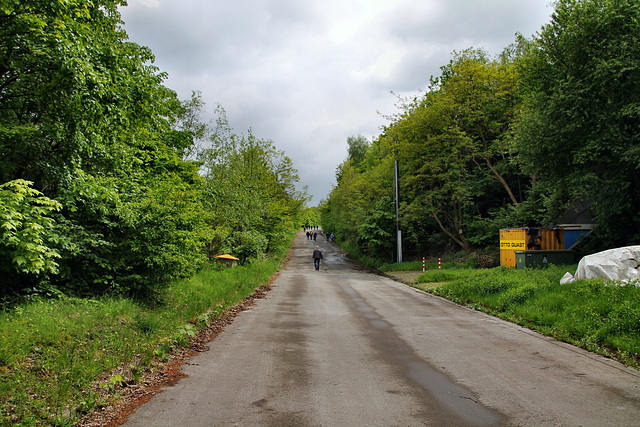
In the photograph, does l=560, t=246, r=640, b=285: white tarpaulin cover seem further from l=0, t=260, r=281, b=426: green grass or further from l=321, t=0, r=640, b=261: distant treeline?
l=0, t=260, r=281, b=426: green grass

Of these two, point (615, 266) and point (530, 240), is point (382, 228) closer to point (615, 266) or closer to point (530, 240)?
point (530, 240)

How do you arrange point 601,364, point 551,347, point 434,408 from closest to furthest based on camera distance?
1. point 434,408
2. point 601,364
3. point 551,347

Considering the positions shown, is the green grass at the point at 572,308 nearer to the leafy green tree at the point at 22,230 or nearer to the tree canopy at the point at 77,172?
the tree canopy at the point at 77,172

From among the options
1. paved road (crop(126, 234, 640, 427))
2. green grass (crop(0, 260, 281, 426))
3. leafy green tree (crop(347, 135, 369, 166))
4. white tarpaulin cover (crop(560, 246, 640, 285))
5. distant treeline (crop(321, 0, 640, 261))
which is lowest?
paved road (crop(126, 234, 640, 427))

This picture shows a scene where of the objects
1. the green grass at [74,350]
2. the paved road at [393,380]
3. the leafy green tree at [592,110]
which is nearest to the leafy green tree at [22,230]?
the green grass at [74,350]

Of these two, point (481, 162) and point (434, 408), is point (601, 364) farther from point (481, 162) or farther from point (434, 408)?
point (481, 162)

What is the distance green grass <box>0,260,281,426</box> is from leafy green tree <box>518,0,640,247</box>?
1586cm

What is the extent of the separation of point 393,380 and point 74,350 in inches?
165

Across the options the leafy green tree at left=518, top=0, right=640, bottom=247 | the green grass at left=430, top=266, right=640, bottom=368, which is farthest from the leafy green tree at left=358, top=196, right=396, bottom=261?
the green grass at left=430, top=266, right=640, bottom=368

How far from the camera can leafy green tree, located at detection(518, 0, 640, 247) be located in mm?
15273

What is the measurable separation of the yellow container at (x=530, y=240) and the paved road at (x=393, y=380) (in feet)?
40.2

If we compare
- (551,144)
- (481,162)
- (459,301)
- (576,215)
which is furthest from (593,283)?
(481,162)

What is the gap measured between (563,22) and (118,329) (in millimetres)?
20341

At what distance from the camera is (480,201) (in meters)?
34.0
